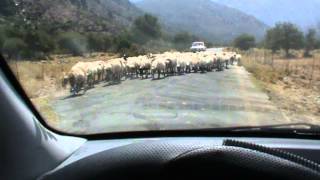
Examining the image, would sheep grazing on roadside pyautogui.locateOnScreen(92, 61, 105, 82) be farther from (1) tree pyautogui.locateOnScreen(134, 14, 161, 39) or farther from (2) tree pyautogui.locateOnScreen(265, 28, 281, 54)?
(2) tree pyautogui.locateOnScreen(265, 28, 281, 54)

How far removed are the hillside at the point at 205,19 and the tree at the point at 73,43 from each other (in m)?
1.60

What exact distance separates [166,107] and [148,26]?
0.86 metres

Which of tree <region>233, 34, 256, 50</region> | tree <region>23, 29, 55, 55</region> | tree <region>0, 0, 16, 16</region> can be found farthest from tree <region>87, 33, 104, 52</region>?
tree <region>233, 34, 256, 50</region>

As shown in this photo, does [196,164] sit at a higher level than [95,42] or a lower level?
lower

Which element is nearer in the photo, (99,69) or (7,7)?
(7,7)

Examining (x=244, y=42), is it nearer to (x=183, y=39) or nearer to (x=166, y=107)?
(x=183, y=39)

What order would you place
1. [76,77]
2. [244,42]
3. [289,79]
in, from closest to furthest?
[76,77], [244,42], [289,79]

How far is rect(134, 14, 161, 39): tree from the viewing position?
21.2ft

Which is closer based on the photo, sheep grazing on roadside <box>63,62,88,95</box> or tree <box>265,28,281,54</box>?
sheep grazing on roadside <box>63,62,88,95</box>

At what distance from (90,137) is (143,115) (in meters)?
0.97

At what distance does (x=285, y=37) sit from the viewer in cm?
752

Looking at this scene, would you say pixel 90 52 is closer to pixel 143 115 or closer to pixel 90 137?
pixel 143 115

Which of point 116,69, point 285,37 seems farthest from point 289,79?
point 116,69

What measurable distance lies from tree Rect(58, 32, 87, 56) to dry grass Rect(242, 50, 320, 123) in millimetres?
2068
